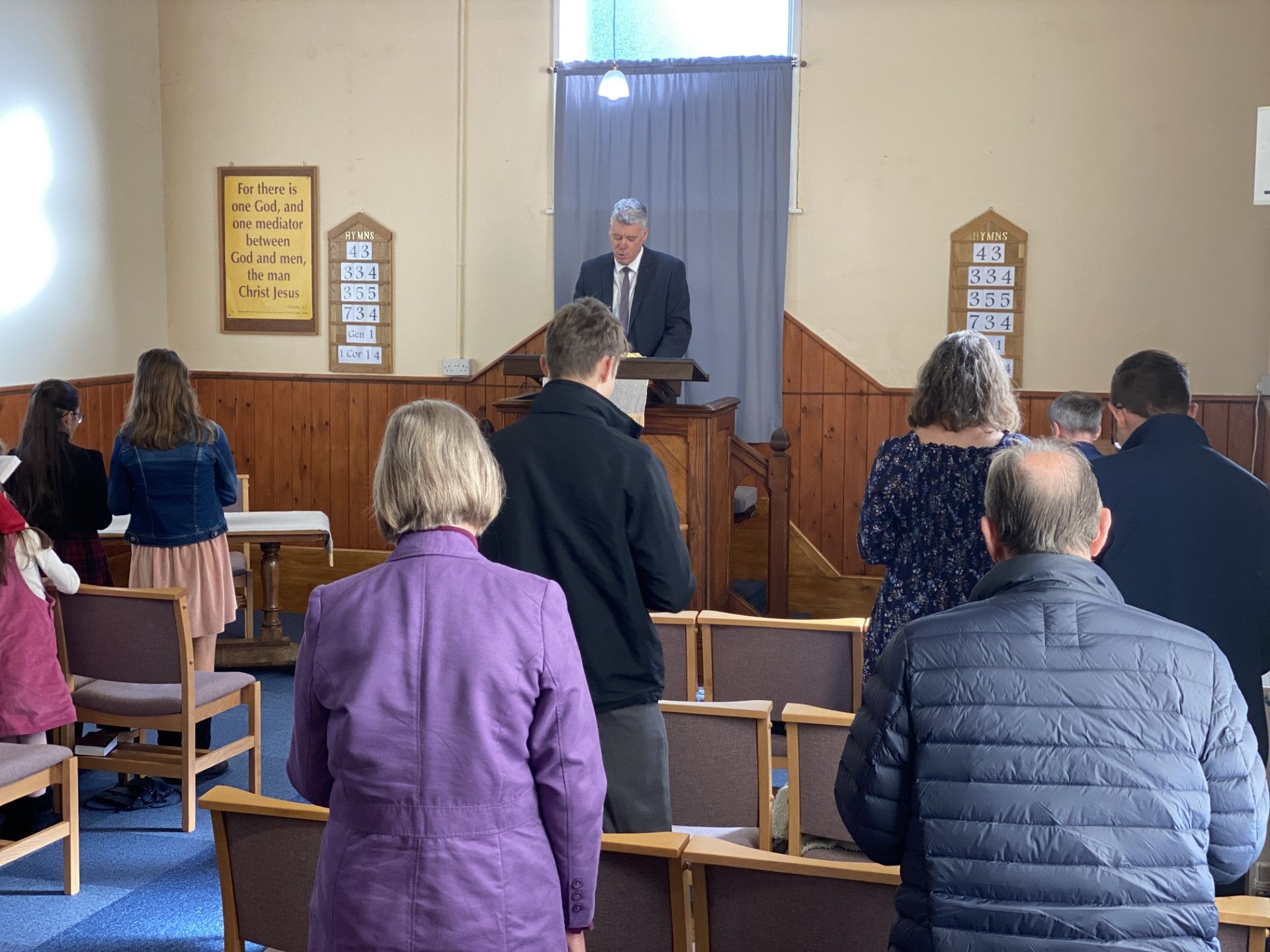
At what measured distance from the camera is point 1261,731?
9.20 feet

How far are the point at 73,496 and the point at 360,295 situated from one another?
2.98m

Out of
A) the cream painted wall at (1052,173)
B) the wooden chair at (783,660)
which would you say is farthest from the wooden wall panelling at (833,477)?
the wooden chair at (783,660)

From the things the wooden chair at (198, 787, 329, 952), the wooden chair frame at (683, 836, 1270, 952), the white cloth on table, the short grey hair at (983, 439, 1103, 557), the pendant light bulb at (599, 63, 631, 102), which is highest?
the pendant light bulb at (599, 63, 631, 102)

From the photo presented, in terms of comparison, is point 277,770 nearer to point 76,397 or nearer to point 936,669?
point 76,397

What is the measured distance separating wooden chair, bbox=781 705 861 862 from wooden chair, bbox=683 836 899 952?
0.59 m

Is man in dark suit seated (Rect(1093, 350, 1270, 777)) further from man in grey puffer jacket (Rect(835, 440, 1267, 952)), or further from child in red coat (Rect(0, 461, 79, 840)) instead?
child in red coat (Rect(0, 461, 79, 840))

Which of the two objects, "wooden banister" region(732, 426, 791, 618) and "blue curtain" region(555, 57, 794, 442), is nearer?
"wooden banister" region(732, 426, 791, 618)

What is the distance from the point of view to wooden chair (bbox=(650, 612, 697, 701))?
135 inches

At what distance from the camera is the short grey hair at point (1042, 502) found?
161cm

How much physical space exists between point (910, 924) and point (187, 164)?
275 inches

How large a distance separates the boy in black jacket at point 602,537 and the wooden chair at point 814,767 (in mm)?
272

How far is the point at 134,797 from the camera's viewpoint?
4.37 m

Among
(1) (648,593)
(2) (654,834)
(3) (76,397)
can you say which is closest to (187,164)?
(3) (76,397)

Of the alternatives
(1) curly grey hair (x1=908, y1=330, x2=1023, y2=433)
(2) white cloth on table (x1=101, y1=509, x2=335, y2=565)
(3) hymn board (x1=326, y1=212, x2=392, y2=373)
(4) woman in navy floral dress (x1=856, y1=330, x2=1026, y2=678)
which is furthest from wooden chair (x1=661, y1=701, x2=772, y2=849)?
(3) hymn board (x1=326, y1=212, x2=392, y2=373)
